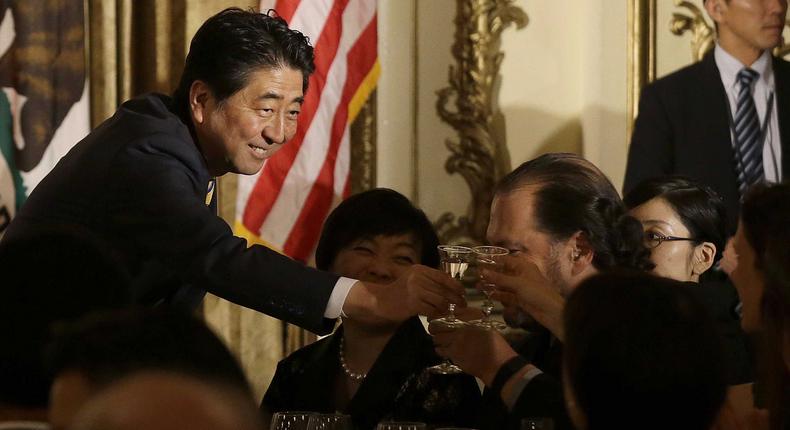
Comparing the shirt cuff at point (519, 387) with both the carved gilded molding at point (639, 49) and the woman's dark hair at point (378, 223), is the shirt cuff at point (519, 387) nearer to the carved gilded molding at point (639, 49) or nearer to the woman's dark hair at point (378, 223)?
the woman's dark hair at point (378, 223)

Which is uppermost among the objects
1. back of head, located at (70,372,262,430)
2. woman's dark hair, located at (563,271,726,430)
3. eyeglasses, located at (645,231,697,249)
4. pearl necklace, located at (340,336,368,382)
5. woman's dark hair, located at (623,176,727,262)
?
back of head, located at (70,372,262,430)

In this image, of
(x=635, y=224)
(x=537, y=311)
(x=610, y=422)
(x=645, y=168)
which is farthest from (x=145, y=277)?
(x=645, y=168)

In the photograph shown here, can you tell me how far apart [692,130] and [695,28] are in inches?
17.5

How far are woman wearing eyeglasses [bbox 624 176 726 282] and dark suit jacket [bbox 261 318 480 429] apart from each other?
642 millimetres

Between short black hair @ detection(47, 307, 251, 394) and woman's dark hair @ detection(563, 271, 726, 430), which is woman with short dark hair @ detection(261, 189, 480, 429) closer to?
woman's dark hair @ detection(563, 271, 726, 430)

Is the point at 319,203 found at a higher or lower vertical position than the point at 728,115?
lower

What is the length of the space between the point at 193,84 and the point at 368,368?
2.49 feet

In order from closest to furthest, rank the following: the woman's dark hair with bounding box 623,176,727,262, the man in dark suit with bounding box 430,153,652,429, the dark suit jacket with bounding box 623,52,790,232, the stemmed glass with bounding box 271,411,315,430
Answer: the stemmed glass with bounding box 271,411,315,430
the man in dark suit with bounding box 430,153,652,429
the woman's dark hair with bounding box 623,176,727,262
the dark suit jacket with bounding box 623,52,790,232

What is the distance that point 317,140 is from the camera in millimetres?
4535

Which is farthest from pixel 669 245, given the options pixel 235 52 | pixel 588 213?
pixel 235 52

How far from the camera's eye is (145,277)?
264 centimetres

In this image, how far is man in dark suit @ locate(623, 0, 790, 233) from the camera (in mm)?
4582

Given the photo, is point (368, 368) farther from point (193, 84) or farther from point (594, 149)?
point (594, 149)

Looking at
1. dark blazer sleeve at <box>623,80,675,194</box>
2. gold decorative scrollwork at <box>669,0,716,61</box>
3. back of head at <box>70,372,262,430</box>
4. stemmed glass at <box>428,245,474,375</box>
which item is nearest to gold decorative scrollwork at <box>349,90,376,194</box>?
dark blazer sleeve at <box>623,80,675,194</box>
